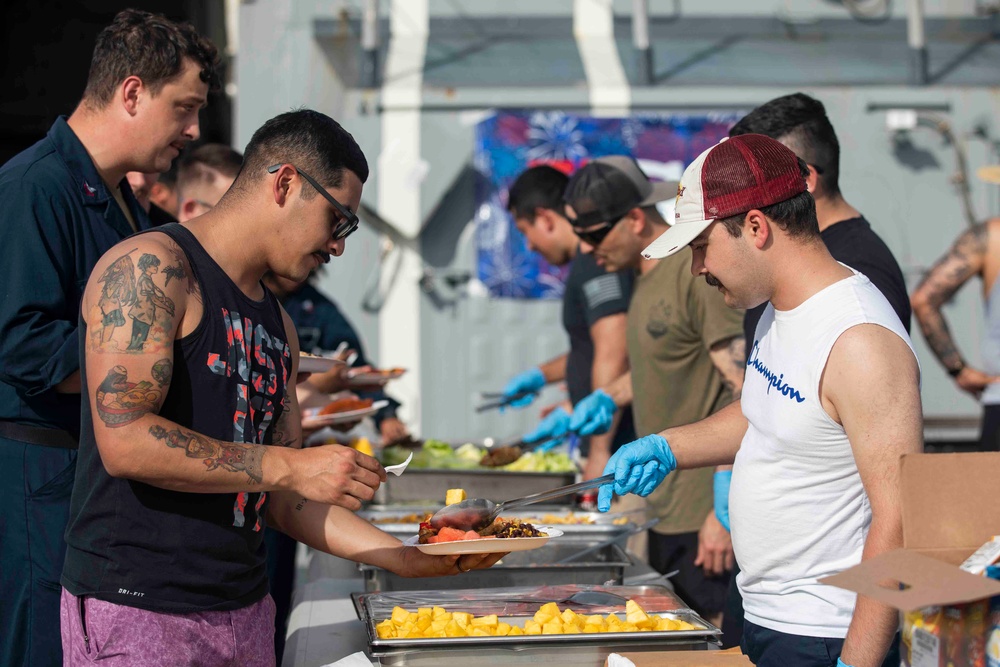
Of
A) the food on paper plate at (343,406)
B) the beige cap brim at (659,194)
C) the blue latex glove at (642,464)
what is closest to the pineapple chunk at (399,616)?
the blue latex glove at (642,464)

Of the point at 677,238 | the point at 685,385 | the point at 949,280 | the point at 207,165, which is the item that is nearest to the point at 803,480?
the point at 677,238

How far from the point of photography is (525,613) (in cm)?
206

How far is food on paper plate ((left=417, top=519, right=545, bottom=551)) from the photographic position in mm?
1954

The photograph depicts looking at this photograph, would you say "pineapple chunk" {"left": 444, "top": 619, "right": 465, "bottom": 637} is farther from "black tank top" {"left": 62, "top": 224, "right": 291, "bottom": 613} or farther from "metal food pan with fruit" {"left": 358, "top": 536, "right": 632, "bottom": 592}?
"metal food pan with fruit" {"left": 358, "top": 536, "right": 632, "bottom": 592}

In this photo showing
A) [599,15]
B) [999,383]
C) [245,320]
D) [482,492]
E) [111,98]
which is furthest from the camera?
[599,15]

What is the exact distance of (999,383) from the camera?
4.20 m

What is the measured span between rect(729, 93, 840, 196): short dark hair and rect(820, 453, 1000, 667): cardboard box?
46.4 inches

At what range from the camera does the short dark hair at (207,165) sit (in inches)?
139

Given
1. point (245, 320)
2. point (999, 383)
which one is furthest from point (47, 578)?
point (999, 383)

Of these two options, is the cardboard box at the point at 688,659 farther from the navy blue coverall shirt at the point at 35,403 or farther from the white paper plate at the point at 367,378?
the white paper plate at the point at 367,378

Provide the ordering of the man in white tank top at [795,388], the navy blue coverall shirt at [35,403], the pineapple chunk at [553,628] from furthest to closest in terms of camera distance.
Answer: the navy blue coverall shirt at [35,403], the pineapple chunk at [553,628], the man in white tank top at [795,388]

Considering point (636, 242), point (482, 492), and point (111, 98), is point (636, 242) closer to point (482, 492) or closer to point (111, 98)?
point (482, 492)

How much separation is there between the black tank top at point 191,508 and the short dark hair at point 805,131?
4.40 feet

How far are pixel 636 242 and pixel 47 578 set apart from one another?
2.13 metres
